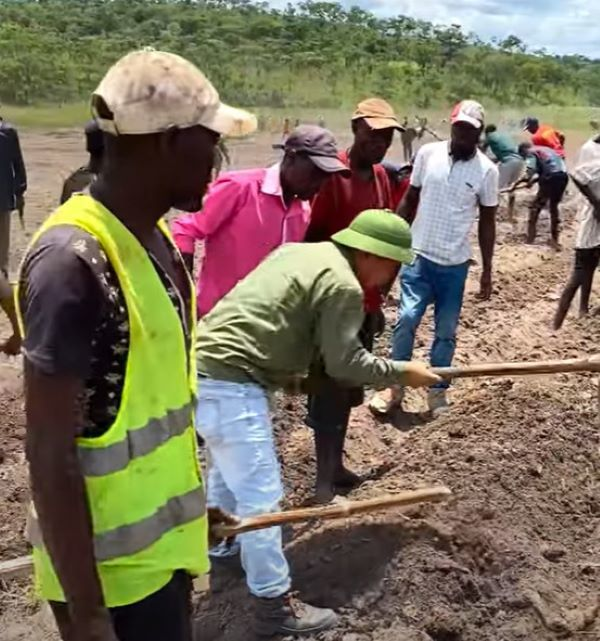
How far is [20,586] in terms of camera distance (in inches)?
158

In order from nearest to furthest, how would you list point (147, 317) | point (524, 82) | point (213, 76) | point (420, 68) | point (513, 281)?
point (147, 317)
point (513, 281)
point (213, 76)
point (420, 68)
point (524, 82)

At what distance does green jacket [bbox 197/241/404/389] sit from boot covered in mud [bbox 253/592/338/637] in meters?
0.75

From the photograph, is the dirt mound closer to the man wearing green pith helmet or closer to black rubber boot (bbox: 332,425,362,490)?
black rubber boot (bbox: 332,425,362,490)

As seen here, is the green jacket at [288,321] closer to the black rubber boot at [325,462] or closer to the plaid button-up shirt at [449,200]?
the black rubber boot at [325,462]

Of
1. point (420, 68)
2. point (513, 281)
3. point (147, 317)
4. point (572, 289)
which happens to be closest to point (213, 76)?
point (420, 68)

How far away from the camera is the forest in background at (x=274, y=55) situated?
1179 inches

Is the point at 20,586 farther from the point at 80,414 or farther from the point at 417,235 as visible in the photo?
the point at 417,235

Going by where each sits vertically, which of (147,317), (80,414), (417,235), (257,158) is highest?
(147,317)

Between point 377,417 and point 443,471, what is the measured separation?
129 centimetres

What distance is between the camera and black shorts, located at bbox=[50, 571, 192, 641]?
200 centimetres

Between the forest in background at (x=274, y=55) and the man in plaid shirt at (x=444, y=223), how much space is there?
2285 centimetres

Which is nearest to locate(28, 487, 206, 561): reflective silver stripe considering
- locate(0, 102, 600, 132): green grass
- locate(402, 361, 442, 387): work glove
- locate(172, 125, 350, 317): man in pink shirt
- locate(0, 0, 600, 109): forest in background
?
locate(402, 361, 442, 387): work glove

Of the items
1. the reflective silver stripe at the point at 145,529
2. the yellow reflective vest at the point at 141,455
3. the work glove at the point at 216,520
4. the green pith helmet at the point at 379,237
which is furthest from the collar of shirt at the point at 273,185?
the reflective silver stripe at the point at 145,529

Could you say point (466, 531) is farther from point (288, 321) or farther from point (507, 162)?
point (507, 162)
